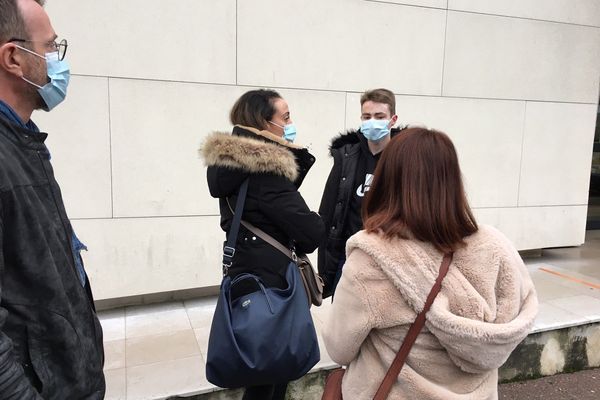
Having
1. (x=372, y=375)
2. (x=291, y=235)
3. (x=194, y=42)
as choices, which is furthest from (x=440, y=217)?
(x=194, y=42)

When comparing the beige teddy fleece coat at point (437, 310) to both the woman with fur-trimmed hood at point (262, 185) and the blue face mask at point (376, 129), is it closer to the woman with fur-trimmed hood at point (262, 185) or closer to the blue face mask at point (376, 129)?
the woman with fur-trimmed hood at point (262, 185)

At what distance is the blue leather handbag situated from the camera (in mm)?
2033

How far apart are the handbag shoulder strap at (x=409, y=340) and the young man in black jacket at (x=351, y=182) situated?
1.48 meters

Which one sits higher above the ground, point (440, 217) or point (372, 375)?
point (440, 217)

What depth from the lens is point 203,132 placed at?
14.2ft

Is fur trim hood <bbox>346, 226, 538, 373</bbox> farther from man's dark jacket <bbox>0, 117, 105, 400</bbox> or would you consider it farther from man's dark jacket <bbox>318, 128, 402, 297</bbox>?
man's dark jacket <bbox>318, 128, 402, 297</bbox>

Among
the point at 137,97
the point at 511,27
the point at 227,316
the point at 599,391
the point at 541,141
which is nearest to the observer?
the point at 227,316

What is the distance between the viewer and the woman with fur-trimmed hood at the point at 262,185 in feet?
6.89

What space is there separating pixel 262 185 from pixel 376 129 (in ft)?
3.66

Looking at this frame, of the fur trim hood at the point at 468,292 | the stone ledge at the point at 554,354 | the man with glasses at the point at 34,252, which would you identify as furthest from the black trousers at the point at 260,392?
the stone ledge at the point at 554,354

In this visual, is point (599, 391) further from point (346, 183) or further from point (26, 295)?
point (26, 295)

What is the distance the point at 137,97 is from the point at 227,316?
2.76 m

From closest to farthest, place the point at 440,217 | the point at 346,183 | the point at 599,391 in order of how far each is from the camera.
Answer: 1. the point at 440,217
2. the point at 346,183
3. the point at 599,391

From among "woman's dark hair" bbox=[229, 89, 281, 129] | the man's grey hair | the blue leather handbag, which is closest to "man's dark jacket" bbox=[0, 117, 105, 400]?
the man's grey hair
